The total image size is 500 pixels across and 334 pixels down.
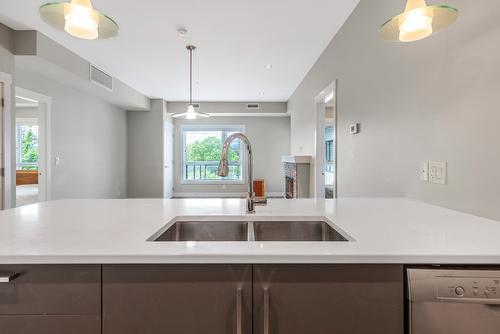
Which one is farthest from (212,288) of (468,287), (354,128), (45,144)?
(45,144)

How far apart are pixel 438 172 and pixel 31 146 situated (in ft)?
34.4

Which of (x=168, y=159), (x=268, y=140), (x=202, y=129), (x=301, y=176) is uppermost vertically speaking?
(x=202, y=129)

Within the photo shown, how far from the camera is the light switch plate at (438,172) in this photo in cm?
153

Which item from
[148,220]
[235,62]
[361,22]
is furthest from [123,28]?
[148,220]

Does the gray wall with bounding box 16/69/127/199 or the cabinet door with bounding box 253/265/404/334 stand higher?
the gray wall with bounding box 16/69/127/199

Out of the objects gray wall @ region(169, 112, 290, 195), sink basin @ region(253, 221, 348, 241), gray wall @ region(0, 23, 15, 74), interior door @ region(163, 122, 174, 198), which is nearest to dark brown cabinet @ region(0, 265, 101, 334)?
sink basin @ region(253, 221, 348, 241)

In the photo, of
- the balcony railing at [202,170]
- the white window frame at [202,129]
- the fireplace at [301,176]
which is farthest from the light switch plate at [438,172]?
the balcony railing at [202,170]

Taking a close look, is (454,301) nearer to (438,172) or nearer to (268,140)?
(438,172)

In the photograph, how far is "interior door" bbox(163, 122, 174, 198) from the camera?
7422 millimetres

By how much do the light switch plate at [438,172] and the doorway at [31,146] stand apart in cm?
465

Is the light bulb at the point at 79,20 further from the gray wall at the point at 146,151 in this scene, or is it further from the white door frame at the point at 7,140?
the gray wall at the point at 146,151

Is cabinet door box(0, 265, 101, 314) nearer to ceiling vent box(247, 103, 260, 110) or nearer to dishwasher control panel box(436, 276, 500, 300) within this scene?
dishwasher control panel box(436, 276, 500, 300)

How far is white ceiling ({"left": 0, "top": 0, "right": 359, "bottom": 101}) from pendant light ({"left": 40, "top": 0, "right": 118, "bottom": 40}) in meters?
1.47

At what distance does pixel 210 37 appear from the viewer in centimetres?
345
